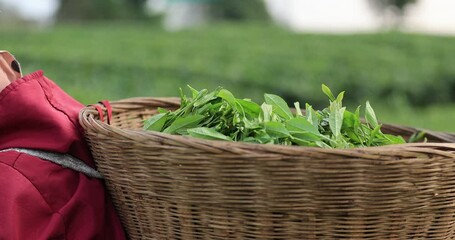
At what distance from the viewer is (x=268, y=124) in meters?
1.84

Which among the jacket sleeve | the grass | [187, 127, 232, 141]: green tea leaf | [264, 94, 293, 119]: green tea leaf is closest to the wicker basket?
[187, 127, 232, 141]: green tea leaf

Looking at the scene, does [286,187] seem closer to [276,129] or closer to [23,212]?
[276,129]

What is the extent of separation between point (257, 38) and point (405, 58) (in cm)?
220

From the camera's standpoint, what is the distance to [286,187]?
1679mm

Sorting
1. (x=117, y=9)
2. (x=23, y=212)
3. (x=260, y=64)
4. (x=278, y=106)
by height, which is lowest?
(x=117, y=9)

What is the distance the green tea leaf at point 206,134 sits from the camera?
1815 mm

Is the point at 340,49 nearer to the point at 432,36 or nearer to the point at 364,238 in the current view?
the point at 432,36

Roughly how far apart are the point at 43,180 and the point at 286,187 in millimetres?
628

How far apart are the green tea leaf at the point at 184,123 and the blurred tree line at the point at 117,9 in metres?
17.5

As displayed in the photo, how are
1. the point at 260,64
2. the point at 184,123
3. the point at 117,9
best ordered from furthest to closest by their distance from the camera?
the point at 117,9 → the point at 260,64 → the point at 184,123

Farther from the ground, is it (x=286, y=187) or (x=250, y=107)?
(x=250, y=107)

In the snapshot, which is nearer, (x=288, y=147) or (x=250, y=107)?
(x=288, y=147)

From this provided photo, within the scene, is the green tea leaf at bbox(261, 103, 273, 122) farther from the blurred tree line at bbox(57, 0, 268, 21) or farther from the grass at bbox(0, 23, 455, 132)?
the blurred tree line at bbox(57, 0, 268, 21)

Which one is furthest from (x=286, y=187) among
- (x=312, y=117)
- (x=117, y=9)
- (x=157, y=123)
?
(x=117, y=9)
